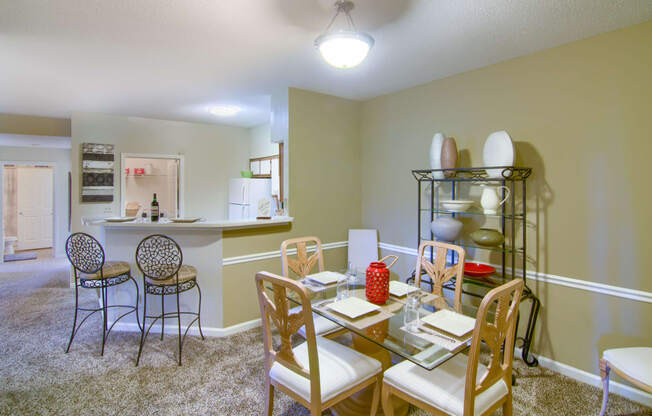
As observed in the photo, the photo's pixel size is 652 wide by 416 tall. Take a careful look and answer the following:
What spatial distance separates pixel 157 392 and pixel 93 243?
1271 millimetres

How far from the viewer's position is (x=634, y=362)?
1794 mm

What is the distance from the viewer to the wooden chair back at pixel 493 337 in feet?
4.21

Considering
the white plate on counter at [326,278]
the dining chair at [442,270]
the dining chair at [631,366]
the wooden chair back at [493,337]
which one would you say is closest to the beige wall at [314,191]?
the white plate on counter at [326,278]

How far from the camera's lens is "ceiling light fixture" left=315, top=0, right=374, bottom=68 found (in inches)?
73.0

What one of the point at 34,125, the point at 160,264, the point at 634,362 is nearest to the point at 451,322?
the point at 634,362

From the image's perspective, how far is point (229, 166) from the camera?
576 cm

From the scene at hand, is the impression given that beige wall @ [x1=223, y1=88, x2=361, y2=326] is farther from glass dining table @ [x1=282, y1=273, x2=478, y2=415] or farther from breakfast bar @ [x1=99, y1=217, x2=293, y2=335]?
Answer: glass dining table @ [x1=282, y1=273, x2=478, y2=415]

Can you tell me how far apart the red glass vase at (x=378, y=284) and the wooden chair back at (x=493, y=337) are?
1.99 ft

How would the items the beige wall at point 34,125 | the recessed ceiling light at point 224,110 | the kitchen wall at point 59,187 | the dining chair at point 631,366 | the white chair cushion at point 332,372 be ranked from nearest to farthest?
the white chair cushion at point 332,372
the dining chair at point 631,366
the recessed ceiling light at point 224,110
the beige wall at point 34,125
the kitchen wall at point 59,187

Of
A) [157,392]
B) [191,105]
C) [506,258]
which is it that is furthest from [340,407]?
[191,105]

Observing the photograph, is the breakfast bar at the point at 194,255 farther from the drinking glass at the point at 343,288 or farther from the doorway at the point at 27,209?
the doorway at the point at 27,209

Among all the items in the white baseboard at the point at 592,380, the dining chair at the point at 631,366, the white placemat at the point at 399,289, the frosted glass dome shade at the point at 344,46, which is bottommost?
the white baseboard at the point at 592,380

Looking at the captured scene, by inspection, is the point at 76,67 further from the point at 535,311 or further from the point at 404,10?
the point at 535,311

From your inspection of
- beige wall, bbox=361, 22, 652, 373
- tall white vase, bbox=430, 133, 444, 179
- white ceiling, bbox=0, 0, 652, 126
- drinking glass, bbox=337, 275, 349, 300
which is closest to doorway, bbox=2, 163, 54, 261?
white ceiling, bbox=0, 0, 652, 126
